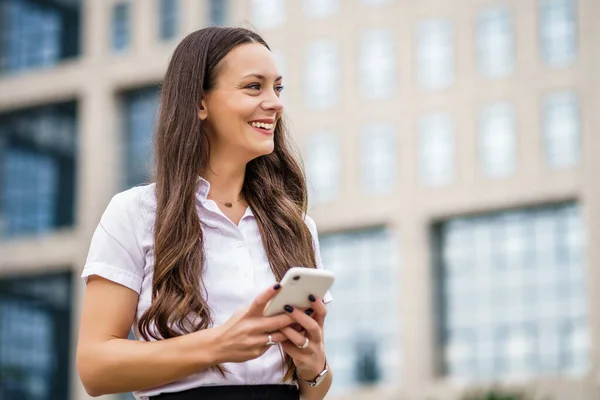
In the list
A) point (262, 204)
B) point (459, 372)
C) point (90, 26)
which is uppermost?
point (90, 26)

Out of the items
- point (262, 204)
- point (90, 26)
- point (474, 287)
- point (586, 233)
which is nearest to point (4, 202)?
point (90, 26)

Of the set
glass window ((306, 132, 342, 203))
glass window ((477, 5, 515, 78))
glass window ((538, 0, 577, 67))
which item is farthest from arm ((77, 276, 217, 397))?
glass window ((306, 132, 342, 203))

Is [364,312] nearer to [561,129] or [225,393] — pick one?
[561,129]

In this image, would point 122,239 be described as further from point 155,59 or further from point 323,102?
point 155,59

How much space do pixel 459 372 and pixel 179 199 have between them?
43.9 m

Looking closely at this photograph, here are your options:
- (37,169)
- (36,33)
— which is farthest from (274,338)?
(36,33)

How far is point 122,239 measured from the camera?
3.29 metres

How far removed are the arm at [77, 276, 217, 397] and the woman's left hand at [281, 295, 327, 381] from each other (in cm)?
22

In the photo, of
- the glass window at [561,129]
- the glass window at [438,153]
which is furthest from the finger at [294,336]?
the glass window at [438,153]

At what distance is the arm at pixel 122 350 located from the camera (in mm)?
3064

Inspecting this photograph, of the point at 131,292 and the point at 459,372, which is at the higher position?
the point at 131,292

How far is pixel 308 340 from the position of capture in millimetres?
3156

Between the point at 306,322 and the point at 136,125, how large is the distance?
53471mm

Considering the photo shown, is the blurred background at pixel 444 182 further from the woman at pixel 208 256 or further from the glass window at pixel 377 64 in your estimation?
the woman at pixel 208 256
